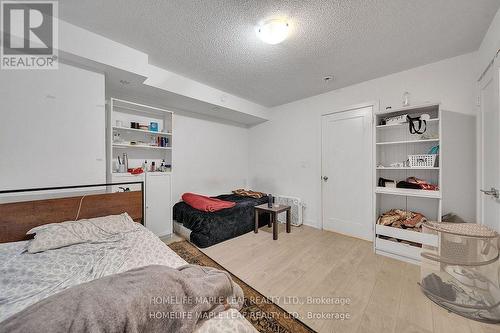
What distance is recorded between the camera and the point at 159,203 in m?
2.91

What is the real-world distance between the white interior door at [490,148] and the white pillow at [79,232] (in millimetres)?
3415

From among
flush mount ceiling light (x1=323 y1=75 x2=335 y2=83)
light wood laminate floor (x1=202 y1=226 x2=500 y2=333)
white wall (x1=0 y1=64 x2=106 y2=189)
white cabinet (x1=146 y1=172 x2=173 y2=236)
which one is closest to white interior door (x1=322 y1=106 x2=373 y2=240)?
light wood laminate floor (x1=202 y1=226 x2=500 y2=333)

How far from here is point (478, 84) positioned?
2156 millimetres

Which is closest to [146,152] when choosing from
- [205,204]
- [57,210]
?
[205,204]

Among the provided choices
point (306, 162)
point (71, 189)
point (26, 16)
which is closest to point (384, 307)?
point (306, 162)

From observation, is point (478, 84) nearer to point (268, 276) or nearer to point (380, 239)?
point (380, 239)

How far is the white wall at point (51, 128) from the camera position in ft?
5.80

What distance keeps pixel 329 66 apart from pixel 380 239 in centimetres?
240

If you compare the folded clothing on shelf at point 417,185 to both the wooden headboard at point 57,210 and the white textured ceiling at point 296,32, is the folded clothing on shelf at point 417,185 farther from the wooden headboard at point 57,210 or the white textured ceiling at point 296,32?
the wooden headboard at point 57,210

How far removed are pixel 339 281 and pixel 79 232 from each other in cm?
257

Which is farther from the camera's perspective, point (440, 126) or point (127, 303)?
point (440, 126)

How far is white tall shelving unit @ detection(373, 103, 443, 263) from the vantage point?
2242 mm

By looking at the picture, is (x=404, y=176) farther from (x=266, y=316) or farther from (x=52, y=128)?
(x=52, y=128)
